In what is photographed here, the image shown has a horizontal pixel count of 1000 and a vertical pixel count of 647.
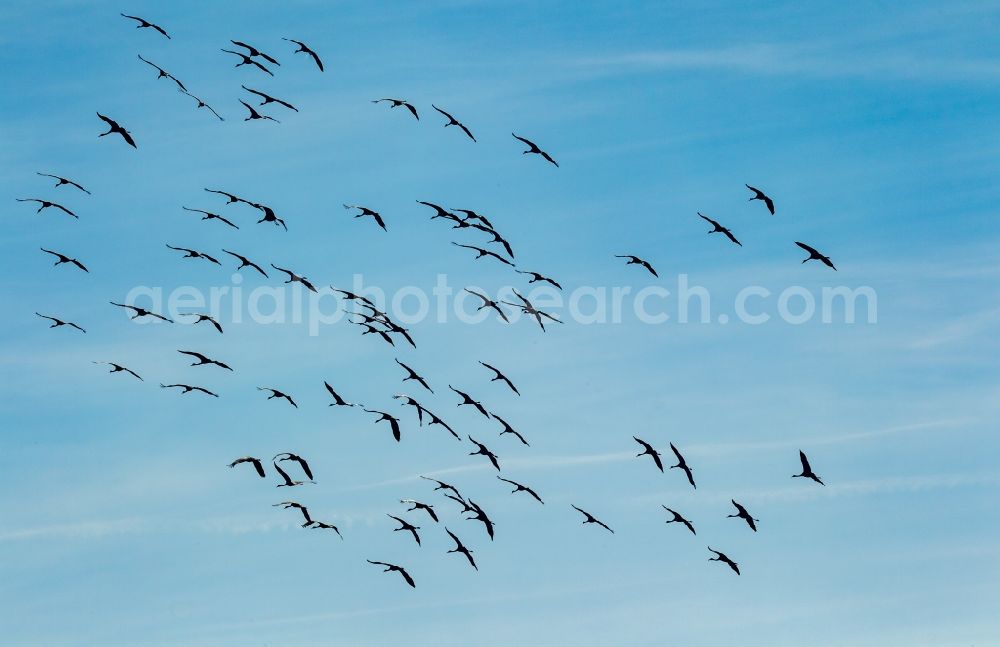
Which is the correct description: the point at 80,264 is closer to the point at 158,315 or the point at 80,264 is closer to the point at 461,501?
the point at 158,315

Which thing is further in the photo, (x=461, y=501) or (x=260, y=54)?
(x=461, y=501)

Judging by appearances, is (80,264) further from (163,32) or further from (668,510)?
(668,510)

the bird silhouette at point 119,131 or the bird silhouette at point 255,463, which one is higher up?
the bird silhouette at point 119,131

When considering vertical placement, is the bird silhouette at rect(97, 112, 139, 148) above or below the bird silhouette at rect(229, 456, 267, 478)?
above

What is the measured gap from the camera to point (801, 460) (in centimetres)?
11950

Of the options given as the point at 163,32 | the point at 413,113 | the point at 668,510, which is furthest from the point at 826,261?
the point at 163,32

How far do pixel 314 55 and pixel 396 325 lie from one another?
2123cm

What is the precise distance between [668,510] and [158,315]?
38.3 meters

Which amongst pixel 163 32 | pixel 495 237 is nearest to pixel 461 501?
pixel 495 237

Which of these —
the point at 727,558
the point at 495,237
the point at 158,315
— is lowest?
the point at 727,558

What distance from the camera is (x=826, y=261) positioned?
4633 inches

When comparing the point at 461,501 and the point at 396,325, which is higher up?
the point at 396,325

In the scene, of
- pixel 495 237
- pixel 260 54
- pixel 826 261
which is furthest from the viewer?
pixel 495 237

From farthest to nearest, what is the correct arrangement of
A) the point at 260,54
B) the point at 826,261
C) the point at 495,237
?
the point at 495,237, the point at 260,54, the point at 826,261
